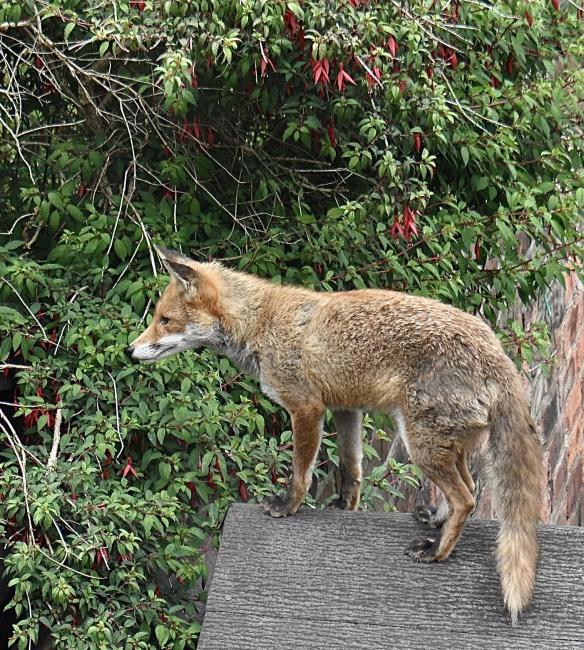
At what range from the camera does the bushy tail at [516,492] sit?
389 centimetres

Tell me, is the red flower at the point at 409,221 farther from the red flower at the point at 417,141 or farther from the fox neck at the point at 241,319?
the fox neck at the point at 241,319

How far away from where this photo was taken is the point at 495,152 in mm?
6039

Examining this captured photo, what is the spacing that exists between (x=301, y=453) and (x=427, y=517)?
590 millimetres

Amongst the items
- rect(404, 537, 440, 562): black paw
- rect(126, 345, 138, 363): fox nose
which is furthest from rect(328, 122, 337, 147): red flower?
rect(404, 537, 440, 562): black paw

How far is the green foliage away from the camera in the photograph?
5.00 metres

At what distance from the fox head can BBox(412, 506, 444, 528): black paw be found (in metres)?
1.21

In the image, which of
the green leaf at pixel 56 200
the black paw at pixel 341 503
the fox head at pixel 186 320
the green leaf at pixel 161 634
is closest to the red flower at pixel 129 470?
the fox head at pixel 186 320

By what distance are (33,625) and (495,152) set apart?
3559 mm

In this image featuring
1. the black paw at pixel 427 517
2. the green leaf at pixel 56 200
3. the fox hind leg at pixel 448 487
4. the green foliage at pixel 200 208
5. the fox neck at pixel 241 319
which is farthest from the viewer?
the green leaf at pixel 56 200

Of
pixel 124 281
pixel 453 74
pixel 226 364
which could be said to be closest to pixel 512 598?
pixel 226 364

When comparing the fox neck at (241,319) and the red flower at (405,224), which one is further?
the red flower at (405,224)

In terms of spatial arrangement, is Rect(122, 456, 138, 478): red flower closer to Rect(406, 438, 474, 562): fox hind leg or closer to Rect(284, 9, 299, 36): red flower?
Rect(406, 438, 474, 562): fox hind leg

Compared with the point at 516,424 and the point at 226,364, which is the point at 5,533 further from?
the point at 516,424

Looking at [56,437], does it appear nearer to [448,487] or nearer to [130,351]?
[130,351]
